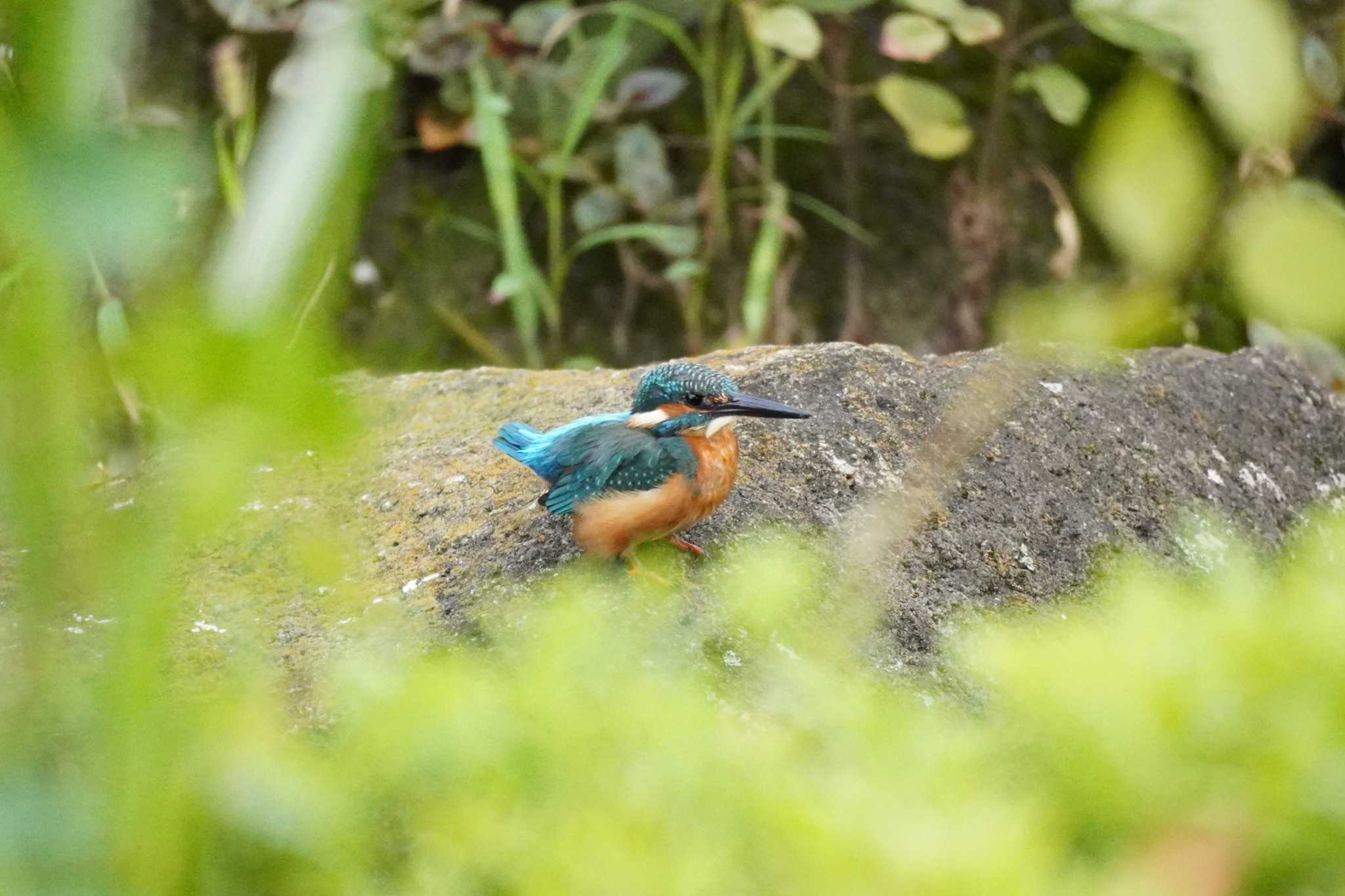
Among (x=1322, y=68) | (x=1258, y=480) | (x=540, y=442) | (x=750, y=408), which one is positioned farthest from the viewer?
(x=1322, y=68)

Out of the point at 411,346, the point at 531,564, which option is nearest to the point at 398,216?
the point at 411,346

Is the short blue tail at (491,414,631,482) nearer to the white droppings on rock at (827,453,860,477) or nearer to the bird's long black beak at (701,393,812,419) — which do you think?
the bird's long black beak at (701,393,812,419)

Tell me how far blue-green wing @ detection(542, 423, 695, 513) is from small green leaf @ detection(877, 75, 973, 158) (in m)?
2.17

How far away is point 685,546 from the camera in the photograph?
2.13 meters

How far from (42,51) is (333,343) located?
17 centimetres

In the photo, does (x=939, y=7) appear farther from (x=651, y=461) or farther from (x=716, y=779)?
(x=716, y=779)

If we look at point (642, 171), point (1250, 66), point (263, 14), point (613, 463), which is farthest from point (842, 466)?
point (263, 14)

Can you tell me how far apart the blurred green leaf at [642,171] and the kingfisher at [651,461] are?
2.09m

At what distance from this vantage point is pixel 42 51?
571 millimetres

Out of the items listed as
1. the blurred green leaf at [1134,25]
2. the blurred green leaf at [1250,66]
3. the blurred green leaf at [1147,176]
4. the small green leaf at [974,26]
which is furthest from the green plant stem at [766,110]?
the blurred green leaf at [1147,176]

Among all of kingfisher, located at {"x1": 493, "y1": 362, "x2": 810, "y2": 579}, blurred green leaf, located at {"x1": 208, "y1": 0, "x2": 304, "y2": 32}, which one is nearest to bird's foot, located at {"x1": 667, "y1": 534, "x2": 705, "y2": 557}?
kingfisher, located at {"x1": 493, "y1": 362, "x2": 810, "y2": 579}

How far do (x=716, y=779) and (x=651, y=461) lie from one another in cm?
141

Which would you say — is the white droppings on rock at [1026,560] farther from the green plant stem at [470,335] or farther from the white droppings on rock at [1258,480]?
the green plant stem at [470,335]

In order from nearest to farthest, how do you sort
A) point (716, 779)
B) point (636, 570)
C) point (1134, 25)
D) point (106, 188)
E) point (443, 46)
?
point (106, 188) → point (716, 779) → point (636, 570) → point (1134, 25) → point (443, 46)
